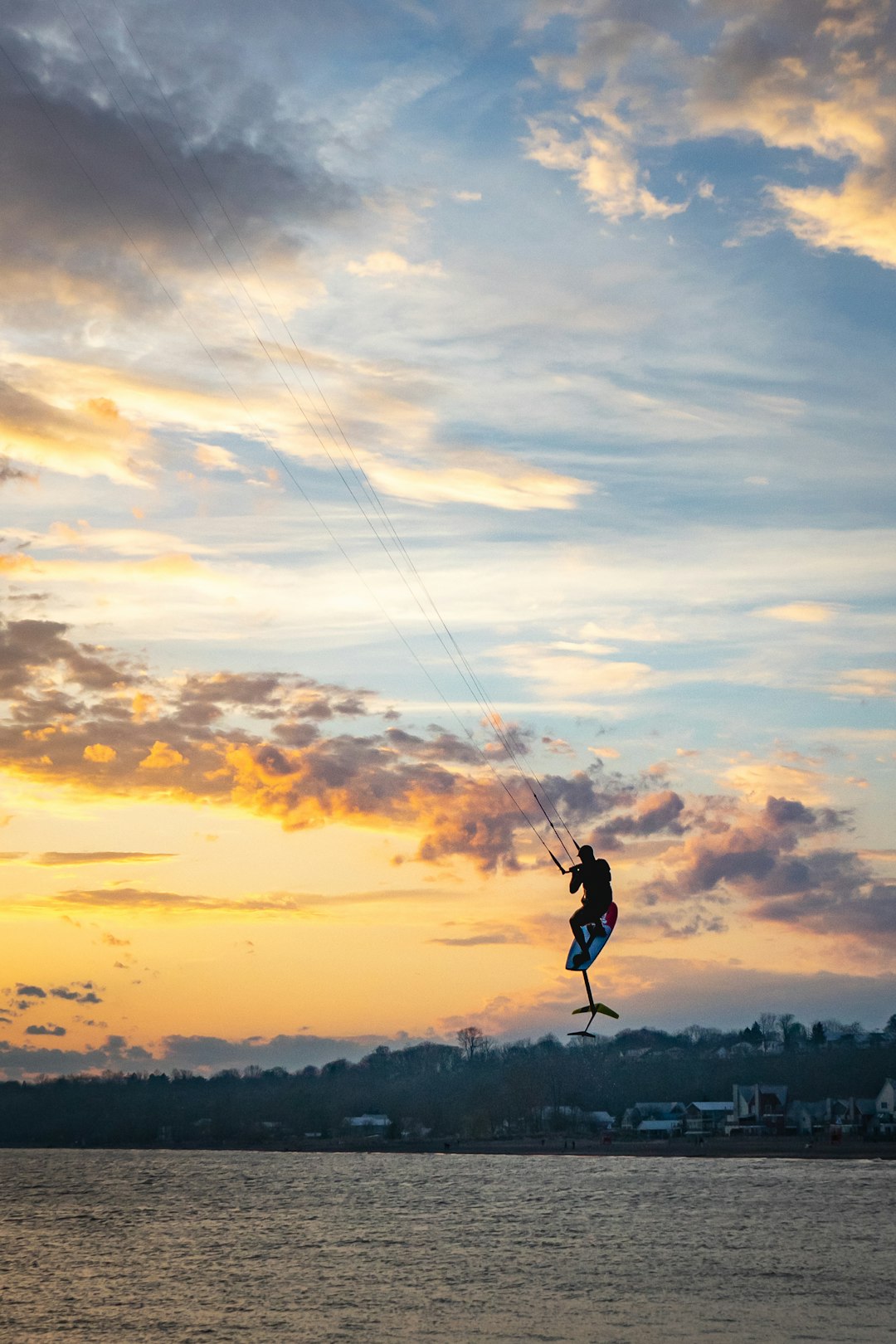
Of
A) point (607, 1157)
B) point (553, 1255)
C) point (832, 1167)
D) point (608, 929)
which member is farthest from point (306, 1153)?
point (608, 929)

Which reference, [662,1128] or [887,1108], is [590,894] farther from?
[662,1128]

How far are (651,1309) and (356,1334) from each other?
9.20 m

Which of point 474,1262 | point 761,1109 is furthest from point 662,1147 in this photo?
point 474,1262

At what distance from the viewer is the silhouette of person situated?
23.5m

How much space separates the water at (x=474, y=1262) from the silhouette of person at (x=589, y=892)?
16.7 m

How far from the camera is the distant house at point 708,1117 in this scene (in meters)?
142

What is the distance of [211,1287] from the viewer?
48.3 m

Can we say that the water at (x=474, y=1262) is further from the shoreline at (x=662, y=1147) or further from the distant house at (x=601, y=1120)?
the distant house at (x=601, y=1120)

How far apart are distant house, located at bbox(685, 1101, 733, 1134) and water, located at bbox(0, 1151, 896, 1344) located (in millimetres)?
36617

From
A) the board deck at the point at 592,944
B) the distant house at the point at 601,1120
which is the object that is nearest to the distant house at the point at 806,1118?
the distant house at the point at 601,1120

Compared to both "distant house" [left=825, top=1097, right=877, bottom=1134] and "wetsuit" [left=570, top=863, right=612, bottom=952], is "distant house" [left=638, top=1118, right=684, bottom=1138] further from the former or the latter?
"wetsuit" [left=570, top=863, right=612, bottom=952]

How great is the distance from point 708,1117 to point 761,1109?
887 cm

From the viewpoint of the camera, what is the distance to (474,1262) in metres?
52.7

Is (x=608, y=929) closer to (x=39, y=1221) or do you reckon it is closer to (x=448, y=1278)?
(x=448, y=1278)
